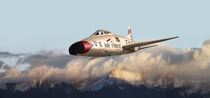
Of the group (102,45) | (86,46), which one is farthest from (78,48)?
(102,45)

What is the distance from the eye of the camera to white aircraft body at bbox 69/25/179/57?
43156 mm

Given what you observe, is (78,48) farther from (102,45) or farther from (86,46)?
(102,45)

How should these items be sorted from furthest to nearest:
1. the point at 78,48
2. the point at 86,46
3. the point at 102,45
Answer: the point at 102,45 < the point at 86,46 < the point at 78,48

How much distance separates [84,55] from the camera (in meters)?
44.8

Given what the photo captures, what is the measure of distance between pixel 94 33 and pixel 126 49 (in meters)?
7.27

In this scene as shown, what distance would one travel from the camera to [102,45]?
46.5 metres

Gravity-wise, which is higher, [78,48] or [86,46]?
[86,46]

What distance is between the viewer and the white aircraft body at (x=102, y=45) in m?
43.2

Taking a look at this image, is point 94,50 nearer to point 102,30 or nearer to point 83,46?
point 83,46

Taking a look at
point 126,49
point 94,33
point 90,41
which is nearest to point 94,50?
point 90,41

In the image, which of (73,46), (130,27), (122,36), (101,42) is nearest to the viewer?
(73,46)

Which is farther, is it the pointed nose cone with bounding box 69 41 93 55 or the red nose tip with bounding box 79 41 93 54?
the red nose tip with bounding box 79 41 93 54

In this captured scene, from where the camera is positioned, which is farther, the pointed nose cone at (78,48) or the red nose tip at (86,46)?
the red nose tip at (86,46)

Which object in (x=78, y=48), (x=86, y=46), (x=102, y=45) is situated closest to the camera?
(x=78, y=48)
